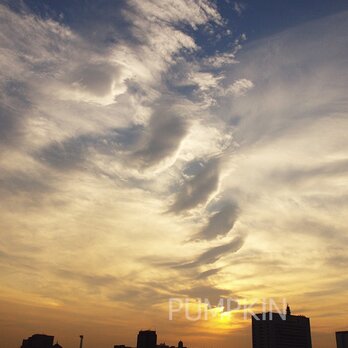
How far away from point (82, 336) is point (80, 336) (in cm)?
57

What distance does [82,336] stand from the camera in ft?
326

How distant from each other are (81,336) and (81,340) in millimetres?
955

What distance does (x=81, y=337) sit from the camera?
9944cm

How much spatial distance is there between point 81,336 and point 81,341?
121cm

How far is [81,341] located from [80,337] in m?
1.24

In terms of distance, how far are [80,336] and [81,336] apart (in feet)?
0.82

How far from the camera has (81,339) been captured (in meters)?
99.0

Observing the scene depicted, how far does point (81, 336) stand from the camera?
99.2 m

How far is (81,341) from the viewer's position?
9838 centimetres

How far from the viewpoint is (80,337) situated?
9938 cm

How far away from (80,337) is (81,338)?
35 centimetres

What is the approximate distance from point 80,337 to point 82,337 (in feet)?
1.55

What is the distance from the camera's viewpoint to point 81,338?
99.2 metres
